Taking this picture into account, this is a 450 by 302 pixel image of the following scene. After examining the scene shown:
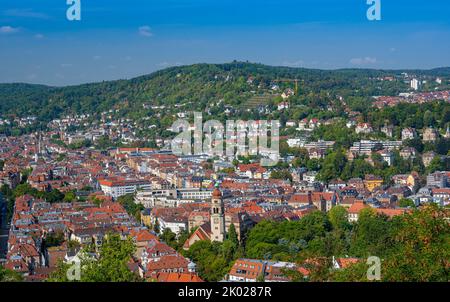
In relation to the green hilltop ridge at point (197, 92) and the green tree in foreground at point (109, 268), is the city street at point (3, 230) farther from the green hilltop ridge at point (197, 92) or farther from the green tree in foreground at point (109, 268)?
the green hilltop ridge at point (197, 92)

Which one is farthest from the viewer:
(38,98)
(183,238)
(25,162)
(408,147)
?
(38,98)

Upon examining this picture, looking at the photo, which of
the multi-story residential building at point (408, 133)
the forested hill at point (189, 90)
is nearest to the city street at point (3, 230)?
the multi-story residential building at point (408, 133)

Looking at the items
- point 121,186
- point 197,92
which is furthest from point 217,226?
point 197,92

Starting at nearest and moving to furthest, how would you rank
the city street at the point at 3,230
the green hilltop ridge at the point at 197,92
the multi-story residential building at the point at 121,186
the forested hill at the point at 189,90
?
the city street at the point at 3,230
the multi-story residential building at the point at 121,186
the green hilltop ridge at the point at 197,92
the forested hill at the point at 189,90

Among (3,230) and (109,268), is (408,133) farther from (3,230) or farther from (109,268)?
(109,268)
